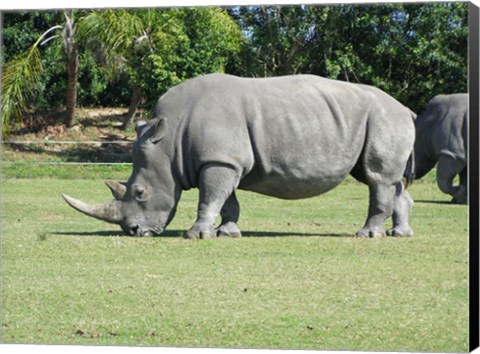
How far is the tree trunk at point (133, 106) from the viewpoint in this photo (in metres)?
26.0

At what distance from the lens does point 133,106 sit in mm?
26203

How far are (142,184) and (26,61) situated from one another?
21.7ft

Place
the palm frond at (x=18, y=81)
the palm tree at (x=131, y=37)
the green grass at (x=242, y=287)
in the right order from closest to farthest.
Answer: the green grass at (x=242, y=287), the palm frond at (x=18, y=81), the palm tree at (x=131, y=37)

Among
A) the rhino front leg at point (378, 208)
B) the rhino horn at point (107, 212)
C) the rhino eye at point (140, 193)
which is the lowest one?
the rhino front leg at point (378, 208)

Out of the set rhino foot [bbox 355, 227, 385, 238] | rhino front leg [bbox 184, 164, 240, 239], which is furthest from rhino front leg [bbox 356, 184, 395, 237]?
rhino front leg [bbox 184, 164, 240, 239]

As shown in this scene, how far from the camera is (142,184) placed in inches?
658

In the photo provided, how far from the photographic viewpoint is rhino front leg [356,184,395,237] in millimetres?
17203

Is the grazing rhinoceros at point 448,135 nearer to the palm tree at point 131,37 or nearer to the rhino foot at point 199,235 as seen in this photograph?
the palm tree at point 131,37

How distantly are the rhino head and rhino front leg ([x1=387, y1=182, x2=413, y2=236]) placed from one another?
2743 mm

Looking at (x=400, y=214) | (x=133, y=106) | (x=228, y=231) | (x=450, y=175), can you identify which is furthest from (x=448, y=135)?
(x=228, y=231)

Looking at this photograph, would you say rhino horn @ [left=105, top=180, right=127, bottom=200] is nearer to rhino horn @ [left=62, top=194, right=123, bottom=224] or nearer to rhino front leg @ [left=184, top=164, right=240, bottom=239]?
rhino horn @ [left=62, top=194, right=123, bottom=224]

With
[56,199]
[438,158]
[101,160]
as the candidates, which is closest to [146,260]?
[56,199]

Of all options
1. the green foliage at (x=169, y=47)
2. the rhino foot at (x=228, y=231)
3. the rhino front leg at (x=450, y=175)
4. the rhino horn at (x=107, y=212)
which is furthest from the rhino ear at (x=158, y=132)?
the rhino front leg at (x=450, y=175)

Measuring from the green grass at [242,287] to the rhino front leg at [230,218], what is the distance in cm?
23
